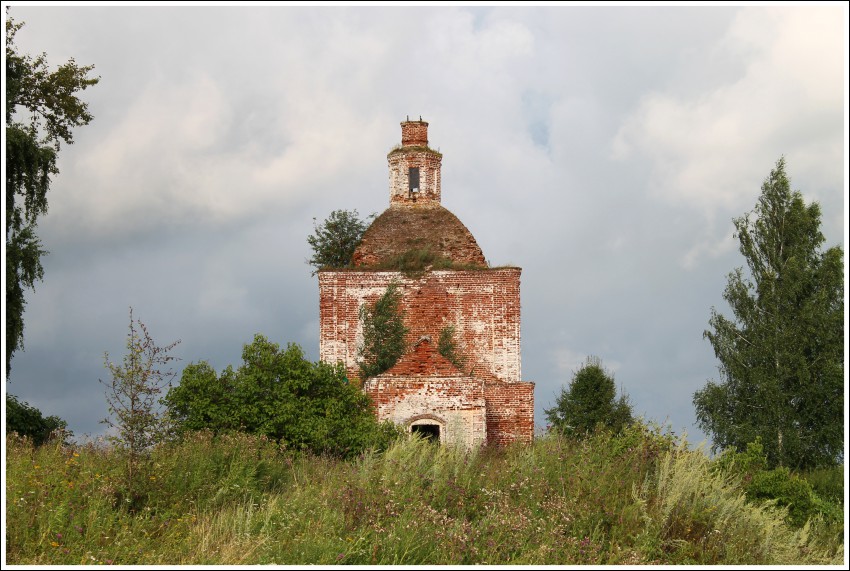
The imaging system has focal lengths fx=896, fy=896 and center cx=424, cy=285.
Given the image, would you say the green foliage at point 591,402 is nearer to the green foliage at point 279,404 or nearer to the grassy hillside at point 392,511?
the green foliage at point 279,404

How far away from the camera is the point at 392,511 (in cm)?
1028

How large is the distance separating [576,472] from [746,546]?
224cm

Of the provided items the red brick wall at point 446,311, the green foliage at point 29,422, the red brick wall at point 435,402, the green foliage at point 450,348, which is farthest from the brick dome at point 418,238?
the green foliage at point 29,422

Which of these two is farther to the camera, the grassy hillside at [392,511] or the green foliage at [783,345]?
the green foliage at [783,345]

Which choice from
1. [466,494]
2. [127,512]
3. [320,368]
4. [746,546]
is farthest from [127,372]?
[320,368]

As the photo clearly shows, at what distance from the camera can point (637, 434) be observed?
1416cm

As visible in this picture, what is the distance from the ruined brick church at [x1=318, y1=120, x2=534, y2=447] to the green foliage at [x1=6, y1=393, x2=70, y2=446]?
7.87 meters

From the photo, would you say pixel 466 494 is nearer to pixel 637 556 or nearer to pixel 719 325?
pixel 637 556

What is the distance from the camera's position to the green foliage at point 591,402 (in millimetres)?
27500

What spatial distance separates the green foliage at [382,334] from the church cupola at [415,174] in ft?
14.7

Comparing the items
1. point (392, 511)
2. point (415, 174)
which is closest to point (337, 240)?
point (415, 174)

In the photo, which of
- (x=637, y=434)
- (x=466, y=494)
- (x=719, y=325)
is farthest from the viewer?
(x=719, y=325)

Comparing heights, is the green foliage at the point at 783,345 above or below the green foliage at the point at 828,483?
above

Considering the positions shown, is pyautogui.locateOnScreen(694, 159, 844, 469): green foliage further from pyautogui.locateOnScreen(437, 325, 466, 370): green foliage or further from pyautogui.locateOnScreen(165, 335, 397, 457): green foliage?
pyautogui.locateOnScreen(165, 335, 397, 457): green foliage
